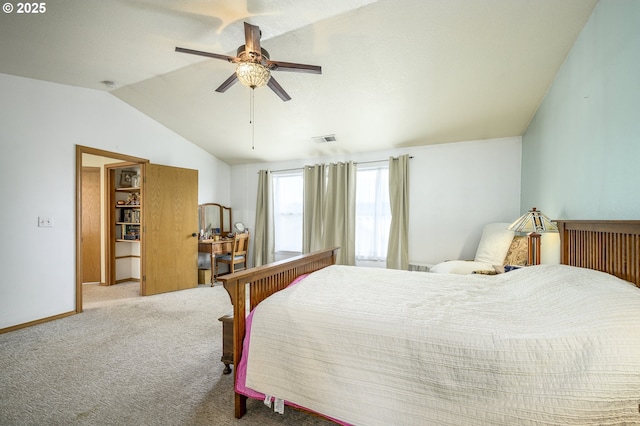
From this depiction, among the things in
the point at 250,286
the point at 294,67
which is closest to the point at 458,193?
the point at 294,67

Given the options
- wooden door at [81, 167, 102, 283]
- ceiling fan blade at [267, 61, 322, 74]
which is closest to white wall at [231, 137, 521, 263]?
ceiling fan blade at [267, 61, 322, 74]

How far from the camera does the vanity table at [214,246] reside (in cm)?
472

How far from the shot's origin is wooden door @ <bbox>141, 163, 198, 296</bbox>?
4109mm

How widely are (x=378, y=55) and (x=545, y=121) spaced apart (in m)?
1.81

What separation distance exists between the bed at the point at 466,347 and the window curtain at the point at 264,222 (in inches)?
141

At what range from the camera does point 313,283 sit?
190cm

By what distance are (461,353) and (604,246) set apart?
47.6 inches

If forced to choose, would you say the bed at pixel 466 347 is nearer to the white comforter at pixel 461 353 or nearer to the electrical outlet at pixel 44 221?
the white comforter at pixel 461 353

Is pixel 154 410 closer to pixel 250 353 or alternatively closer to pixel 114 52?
pixel 250 353

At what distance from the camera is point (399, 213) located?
4.30m

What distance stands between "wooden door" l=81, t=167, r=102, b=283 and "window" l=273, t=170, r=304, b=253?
303 cm

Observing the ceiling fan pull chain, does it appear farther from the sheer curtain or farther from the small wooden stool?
the small wooden stool


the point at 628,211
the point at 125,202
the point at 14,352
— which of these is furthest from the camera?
the point at 125,202

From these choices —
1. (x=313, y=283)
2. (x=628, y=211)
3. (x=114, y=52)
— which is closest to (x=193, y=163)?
(x=114, y=52)
